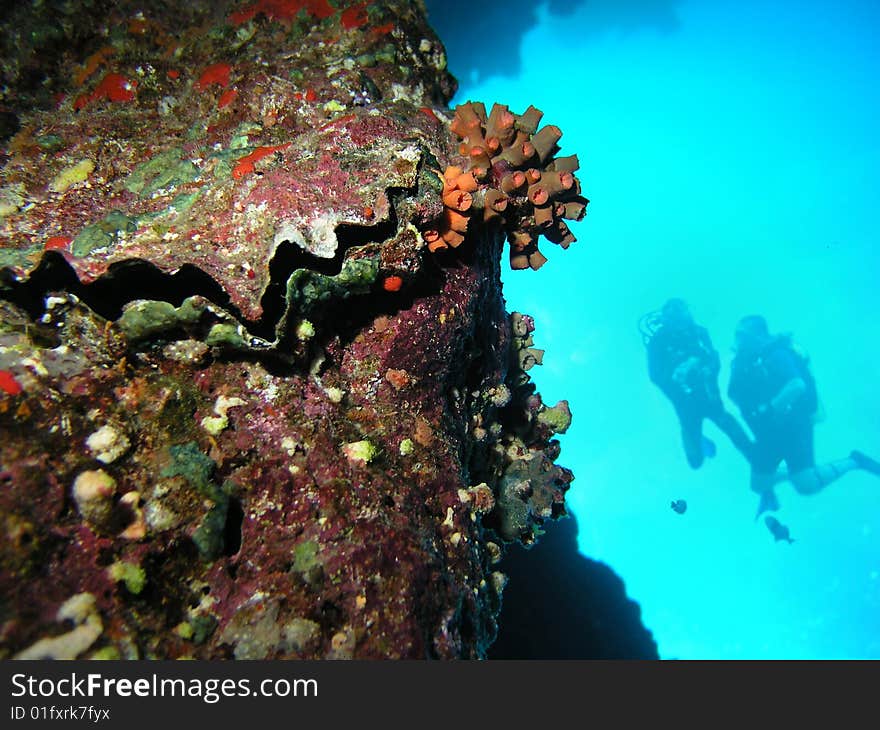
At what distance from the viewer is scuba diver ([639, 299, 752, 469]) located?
1325 centimetres

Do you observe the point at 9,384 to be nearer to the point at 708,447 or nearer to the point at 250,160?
the point at 250,160

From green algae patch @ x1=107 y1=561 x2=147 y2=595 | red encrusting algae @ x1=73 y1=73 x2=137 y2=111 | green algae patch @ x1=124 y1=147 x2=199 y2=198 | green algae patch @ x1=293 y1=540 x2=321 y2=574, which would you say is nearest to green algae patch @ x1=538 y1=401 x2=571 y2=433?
green algae patch @ x1=293 y1=540 x2=321 y2=574

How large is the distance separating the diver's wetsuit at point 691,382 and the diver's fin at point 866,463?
3238mm

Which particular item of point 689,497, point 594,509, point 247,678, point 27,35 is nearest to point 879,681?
point 247,678

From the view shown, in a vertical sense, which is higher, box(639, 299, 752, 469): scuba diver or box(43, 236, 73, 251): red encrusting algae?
box(639, 299, 752, 469): scuba diver

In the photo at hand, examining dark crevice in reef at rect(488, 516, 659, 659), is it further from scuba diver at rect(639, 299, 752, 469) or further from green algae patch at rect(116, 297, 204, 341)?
green algae patch at rect(116, 297, 204, 341)

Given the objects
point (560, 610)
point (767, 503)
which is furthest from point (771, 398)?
point (560, 610)

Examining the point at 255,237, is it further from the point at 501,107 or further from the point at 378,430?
the point at 501,107

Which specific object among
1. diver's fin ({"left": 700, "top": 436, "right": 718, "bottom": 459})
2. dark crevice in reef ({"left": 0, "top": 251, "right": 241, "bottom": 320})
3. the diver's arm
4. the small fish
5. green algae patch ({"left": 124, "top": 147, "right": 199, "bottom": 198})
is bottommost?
dark crevice in reef ({"left": 0, "top": 251, "right": 241, "bottom": 320})

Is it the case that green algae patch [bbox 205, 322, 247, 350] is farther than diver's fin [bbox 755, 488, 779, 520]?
No

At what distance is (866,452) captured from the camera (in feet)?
46.5

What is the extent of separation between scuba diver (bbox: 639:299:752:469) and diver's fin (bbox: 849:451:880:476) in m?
3.29

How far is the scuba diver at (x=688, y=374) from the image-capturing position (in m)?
13.2

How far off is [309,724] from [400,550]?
725mm
